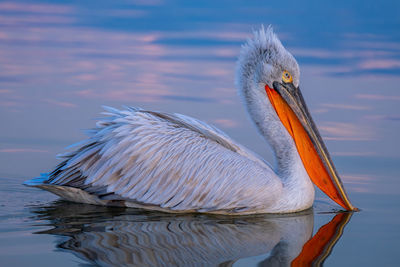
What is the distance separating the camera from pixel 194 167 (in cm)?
592

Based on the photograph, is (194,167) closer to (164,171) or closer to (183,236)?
(164,171)

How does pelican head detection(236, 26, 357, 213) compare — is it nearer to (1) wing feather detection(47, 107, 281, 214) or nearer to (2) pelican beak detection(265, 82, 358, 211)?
(2) pelican beak detection(265, 82, 358, 211)

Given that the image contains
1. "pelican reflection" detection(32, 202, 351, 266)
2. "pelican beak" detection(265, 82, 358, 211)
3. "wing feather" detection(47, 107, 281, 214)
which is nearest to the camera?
"pelican reflection" detection(32, 202, 351, 266)

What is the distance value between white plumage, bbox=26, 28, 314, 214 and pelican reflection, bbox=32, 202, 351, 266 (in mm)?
108

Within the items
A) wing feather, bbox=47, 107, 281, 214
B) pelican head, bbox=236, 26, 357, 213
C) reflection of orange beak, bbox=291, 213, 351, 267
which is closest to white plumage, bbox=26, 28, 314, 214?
wing feather, bbox=47, 107, 281, 214

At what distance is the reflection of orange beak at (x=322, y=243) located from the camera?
450 cm

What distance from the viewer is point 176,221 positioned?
5570 mm

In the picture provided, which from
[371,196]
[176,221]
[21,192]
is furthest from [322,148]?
[21,192]

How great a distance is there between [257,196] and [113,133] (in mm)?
1321

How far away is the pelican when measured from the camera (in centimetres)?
584

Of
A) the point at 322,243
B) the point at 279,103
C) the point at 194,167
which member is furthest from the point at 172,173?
the point at 322,243

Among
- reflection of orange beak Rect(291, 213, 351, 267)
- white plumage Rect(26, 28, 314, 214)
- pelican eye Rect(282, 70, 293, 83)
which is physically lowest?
reflection of orange beak Rect(291, 213, 351, 267)

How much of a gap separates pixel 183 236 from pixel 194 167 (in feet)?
3.22

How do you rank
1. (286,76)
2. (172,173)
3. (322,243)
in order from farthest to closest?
(286,76) < (172,173) < (322,243)
